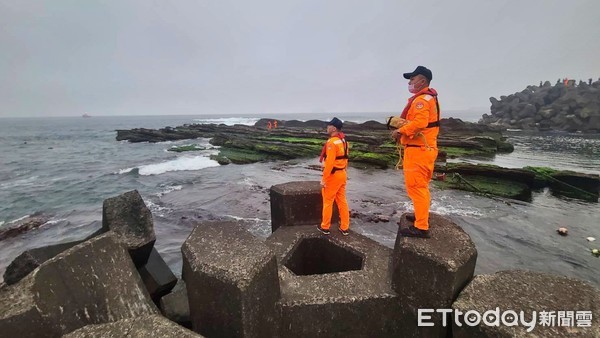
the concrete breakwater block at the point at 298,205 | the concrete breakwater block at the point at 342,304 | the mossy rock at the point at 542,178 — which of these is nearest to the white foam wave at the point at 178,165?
the concrete breakwater block at the point at 298,205

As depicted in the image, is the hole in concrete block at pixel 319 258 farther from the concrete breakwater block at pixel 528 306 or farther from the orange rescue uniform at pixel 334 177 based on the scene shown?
the concrete breakwater block at pixel 528 306

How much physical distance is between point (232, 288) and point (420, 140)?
2677 mm

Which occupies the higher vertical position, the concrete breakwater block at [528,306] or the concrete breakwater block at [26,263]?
the concrete breakwater block at [528,306]

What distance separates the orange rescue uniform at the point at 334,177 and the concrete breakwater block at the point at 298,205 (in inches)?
13.6

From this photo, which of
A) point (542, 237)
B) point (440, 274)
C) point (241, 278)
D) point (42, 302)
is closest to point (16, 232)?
point (42, 302)

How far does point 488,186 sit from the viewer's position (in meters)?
14.7

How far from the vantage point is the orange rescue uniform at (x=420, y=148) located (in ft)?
11.3

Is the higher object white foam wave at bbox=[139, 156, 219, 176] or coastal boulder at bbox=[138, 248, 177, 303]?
coastal boulder at bbox=[138, 248, 177, 303]

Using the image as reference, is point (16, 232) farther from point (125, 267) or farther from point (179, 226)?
point (125, 267)

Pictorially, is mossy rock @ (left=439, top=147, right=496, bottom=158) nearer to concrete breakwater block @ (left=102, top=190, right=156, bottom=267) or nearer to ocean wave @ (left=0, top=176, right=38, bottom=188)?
concrete breakwater block @ (left=102, top=190, right=156, bottom=267)

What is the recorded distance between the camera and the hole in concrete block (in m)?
4.51

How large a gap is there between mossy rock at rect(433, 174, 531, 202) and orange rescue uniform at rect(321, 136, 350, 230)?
11785mm

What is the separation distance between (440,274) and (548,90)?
9408 cm

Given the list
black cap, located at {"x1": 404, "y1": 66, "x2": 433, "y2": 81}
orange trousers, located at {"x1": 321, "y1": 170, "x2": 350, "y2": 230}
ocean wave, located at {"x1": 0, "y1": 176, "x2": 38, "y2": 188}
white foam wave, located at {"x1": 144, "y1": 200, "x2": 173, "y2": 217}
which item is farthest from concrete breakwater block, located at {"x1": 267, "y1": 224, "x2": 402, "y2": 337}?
ocean wave, located at {"x1": 0, "y1": 176, "x2": 38, "y2": 188}
